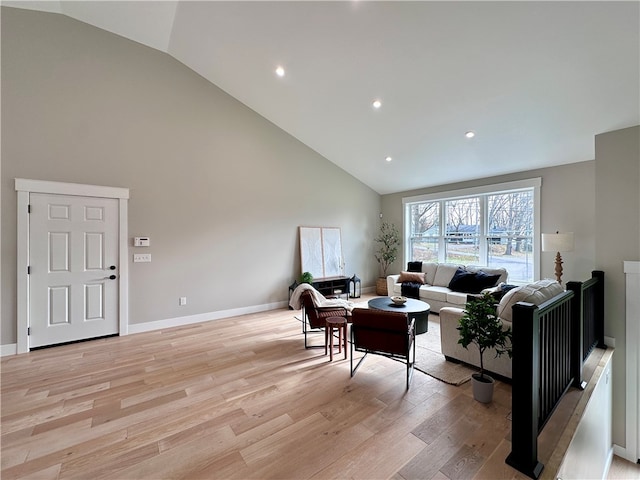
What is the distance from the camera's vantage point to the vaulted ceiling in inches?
102

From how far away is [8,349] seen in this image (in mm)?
3305

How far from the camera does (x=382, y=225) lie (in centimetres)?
734

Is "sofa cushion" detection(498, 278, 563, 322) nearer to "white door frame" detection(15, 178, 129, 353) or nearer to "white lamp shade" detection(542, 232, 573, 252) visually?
"white lamp shade" detection(542, 232, 573, 252)

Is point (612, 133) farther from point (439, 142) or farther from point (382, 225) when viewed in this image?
point (382, 225)

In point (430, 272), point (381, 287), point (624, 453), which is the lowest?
point (624, 453)

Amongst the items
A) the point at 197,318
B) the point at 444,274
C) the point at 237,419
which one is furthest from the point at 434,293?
the point at 197,318

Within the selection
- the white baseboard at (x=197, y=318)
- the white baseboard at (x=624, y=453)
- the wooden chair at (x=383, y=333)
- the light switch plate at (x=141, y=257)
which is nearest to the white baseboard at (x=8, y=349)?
the white baseboard at (x=197, y=318)

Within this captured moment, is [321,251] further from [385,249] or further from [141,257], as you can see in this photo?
[141,257]

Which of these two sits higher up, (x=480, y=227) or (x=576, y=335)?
(x=480, y=227)

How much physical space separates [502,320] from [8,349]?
5.67m

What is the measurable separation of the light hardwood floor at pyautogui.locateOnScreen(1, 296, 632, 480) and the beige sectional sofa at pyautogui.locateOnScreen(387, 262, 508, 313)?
2.25 m

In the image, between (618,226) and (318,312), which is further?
(318,312)

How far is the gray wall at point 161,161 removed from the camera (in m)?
3.37

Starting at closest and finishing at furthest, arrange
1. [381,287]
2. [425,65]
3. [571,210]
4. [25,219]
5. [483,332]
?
[483,332], [425,65], [25,219], [571,210], [381,287]
